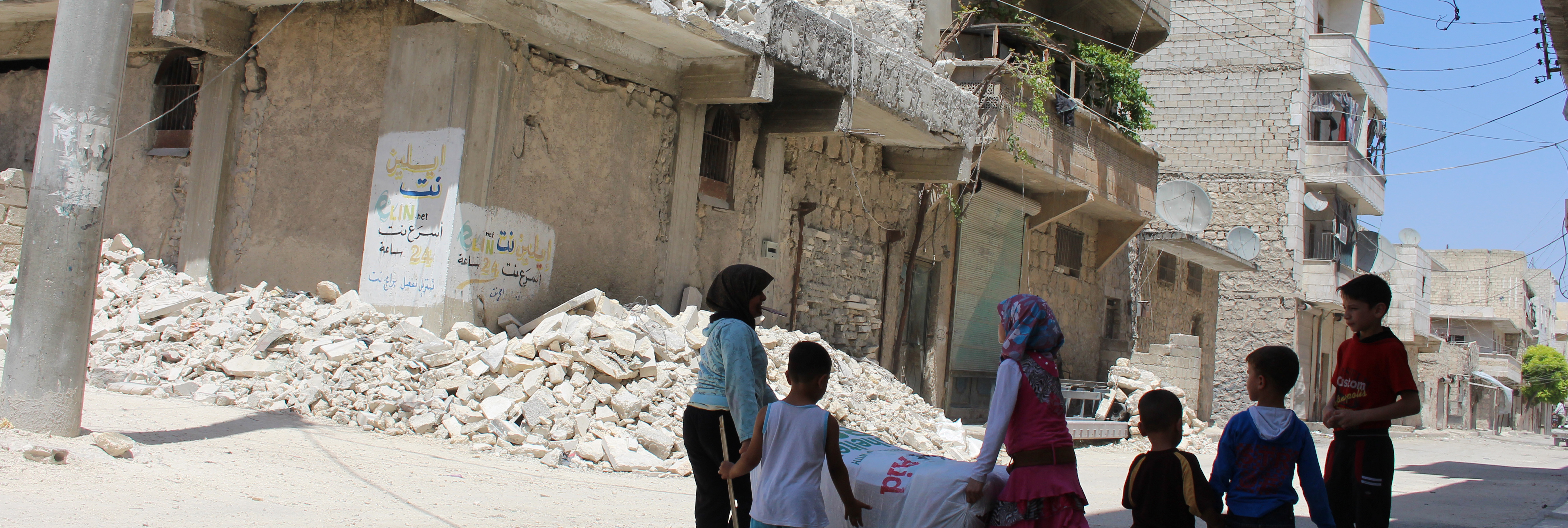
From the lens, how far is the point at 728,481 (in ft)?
12.6

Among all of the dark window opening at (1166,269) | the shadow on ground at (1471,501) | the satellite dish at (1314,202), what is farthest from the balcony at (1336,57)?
the shadow on ground at (1471,501)

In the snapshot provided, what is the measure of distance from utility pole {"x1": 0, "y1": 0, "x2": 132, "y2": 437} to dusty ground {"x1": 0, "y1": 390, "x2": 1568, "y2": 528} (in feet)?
0.80

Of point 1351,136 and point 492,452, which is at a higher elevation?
point 1351,136

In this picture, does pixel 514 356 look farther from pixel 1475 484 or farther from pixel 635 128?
pixel 1475 484

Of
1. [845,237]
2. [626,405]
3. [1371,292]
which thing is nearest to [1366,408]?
[1371,292]

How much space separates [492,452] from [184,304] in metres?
3.33

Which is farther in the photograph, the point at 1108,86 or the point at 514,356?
the point at 1108,86

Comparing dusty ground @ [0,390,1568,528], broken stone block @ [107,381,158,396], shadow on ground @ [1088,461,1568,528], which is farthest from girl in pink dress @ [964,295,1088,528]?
broken stone block @ [107,381,158,396]

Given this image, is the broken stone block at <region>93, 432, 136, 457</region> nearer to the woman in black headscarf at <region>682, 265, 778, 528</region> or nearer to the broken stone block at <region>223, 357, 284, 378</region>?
the broken stone block at <region>223, 357, 284, 378</region>

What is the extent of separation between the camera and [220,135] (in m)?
9.41

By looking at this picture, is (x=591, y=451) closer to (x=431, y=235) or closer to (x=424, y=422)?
(x=424, y=422)

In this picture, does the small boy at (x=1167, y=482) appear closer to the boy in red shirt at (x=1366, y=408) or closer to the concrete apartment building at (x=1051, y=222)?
the boy in red shirt at (x=1366, y=408)

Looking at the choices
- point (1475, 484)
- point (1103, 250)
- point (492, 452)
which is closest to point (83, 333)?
point (492, 452)

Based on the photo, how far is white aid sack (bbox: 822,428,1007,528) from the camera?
3.68m
